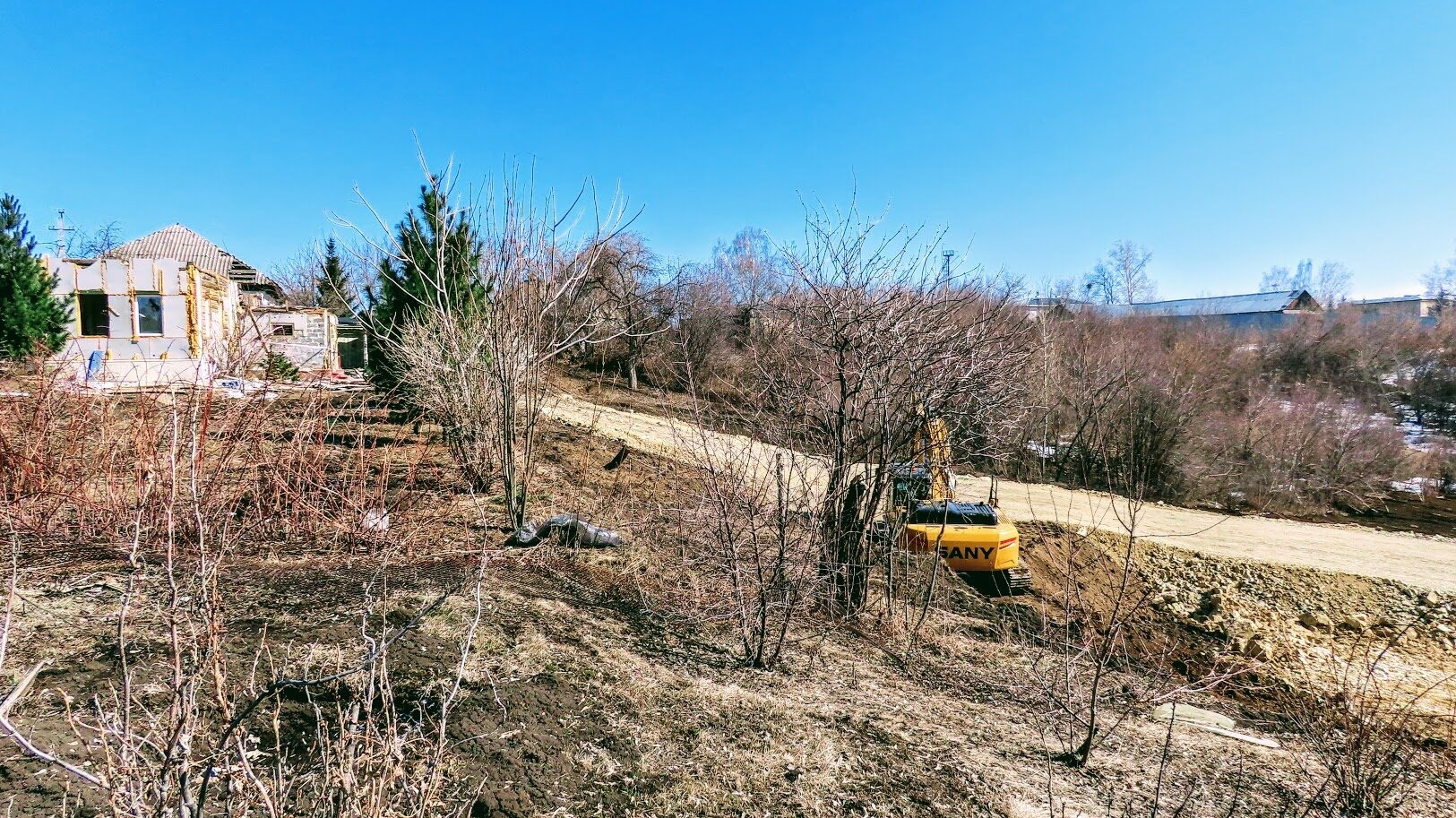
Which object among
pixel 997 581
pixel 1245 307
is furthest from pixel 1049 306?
pixel 1245 307

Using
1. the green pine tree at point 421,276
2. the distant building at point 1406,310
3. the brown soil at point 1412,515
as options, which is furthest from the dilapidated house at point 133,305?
the distant building at point 1406,310

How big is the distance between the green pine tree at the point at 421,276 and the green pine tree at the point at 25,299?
12636 mm

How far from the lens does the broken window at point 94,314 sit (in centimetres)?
1989

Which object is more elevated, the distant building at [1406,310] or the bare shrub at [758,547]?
the distant building at [1406,310]

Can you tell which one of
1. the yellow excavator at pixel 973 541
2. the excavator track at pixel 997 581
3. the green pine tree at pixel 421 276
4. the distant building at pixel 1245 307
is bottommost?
the excavator track at pixel 997 581

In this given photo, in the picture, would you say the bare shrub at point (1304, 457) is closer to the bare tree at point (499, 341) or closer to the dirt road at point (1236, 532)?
the dirt road at point (1236, 532)

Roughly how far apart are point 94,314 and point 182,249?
1679cm

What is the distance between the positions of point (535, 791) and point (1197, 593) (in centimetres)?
1264

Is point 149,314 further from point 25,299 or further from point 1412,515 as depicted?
point 1412,515

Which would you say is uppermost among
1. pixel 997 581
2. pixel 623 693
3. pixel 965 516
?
pixel 965 516

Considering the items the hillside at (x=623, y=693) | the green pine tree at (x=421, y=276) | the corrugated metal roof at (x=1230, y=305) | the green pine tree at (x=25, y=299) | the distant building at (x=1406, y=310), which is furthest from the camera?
the corrugated metal roof at (x=1230, y=305)

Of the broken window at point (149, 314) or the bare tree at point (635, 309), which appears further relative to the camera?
the bare tree at point (635, 309)

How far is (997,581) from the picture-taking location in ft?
31.7

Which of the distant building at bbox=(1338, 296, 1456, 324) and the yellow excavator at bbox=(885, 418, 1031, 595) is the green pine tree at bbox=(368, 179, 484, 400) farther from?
the distant building at bbox=(1338, 296, 1456, 324)
